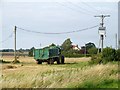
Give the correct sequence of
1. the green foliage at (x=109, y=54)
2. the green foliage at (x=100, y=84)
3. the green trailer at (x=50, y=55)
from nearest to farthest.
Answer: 1. the green foliage at (x=100, y=84)
2. the green foliage at (x=109, y=54)
3. the green trailer at (x=50, y=55)

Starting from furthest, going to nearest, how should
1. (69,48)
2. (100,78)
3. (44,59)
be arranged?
(69,48) → (44,59) → (100,78)

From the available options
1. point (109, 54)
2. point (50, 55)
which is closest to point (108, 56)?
point (109, 54)

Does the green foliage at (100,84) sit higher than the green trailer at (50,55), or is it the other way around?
the green trailer at (50,55)

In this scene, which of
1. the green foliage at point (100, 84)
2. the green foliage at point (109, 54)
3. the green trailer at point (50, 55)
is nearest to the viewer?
the green foliage at point (100, 84)

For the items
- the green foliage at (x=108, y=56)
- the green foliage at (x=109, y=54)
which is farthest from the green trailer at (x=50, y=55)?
the green foliage at (x=109, y=54)

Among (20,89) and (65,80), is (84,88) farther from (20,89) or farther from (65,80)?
(20,89)

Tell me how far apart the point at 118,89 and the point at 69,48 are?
400 feet

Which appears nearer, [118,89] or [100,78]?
[118,89]

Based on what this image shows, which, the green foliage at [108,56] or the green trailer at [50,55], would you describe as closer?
the green foliage at [108,56]

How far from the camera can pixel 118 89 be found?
15.9 meters

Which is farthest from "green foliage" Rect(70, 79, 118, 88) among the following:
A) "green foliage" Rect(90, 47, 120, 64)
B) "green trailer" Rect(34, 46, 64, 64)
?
"green trailer" Rect(34, 46, 64, 64)

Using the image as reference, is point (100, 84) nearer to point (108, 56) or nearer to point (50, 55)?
point (108, 56)

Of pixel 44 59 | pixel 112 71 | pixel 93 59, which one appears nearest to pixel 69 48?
pixel 44 59

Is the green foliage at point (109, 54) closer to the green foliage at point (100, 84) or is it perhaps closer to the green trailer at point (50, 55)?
the green trailer at point (50, 55)
